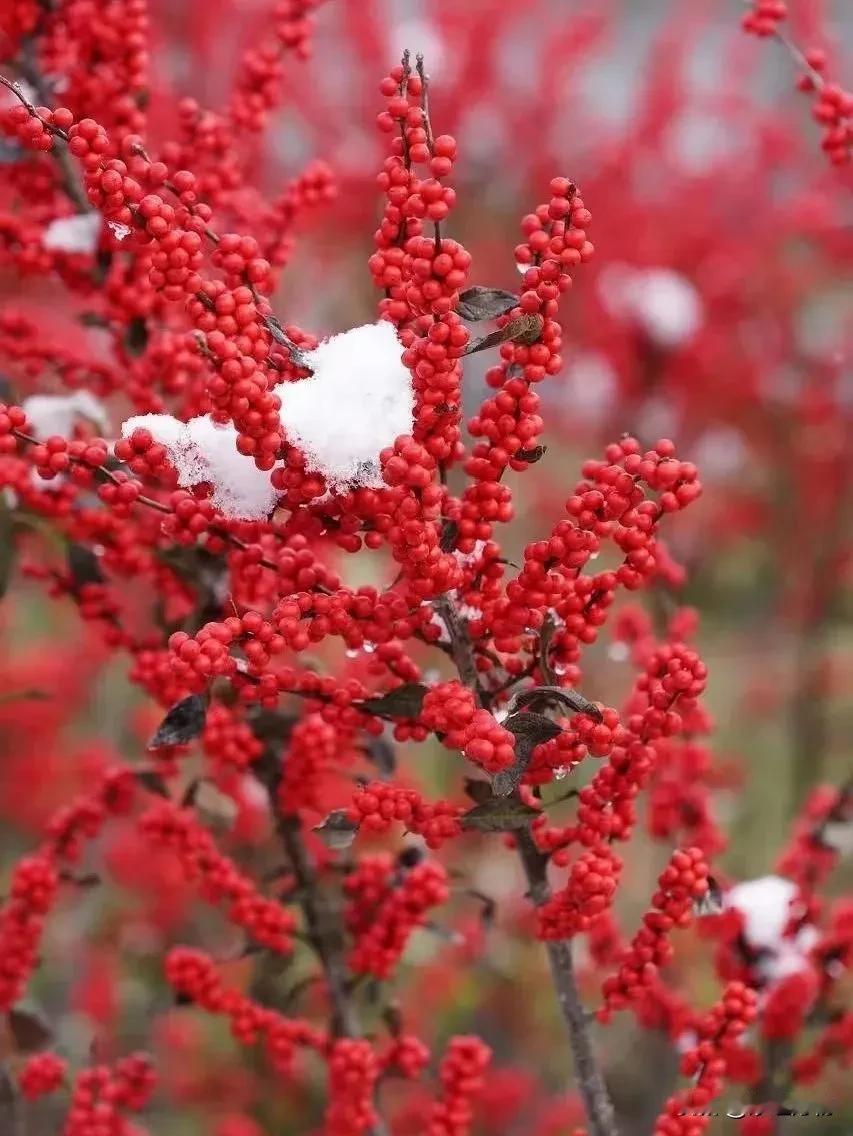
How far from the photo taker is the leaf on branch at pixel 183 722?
3.65 ft

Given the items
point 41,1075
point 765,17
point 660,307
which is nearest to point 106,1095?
point 41,1075

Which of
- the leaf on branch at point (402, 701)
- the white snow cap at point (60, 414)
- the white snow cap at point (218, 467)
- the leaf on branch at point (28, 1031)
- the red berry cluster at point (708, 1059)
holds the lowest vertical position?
the red berry cluster at point (708, 1059)

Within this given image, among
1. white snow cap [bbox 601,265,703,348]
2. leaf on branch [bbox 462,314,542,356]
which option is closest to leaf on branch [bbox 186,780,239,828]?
leaf on branch [bbox 462,314,542,356]

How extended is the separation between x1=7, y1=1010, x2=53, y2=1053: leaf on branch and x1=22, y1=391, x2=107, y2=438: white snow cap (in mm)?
759

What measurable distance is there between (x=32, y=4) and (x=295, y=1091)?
7.11ft

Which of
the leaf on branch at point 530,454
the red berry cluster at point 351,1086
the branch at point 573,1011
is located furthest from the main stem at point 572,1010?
the leaf on branch at point 530,454

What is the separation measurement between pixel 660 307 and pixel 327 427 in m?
2.53

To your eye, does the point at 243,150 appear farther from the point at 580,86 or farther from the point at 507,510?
the point at 580,86

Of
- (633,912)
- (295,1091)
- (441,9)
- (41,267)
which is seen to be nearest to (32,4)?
(41,267)

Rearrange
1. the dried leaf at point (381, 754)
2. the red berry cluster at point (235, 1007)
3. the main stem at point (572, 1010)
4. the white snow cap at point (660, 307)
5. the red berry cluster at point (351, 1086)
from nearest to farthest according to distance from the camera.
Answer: the main stem at point (572, 1010)
the red berry cluster at point (351, 1086)
the red berry cluster at point (235, 1007)
the dried leaf at point (381, 754)
the white snow cap at point (660, 307)

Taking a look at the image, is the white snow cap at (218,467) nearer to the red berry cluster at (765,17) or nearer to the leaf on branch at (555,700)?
the leaf on branch at (555,700)

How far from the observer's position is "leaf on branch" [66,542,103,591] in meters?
1.49

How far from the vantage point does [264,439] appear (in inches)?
37.8

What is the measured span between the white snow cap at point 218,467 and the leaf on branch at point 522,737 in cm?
28
